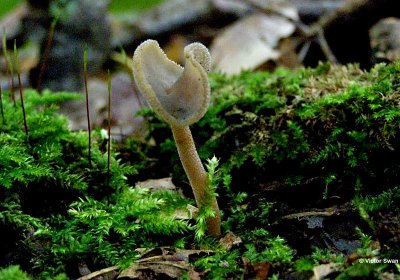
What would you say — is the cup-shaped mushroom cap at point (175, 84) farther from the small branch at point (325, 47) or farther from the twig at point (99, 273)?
the small branch at point (325, 47)

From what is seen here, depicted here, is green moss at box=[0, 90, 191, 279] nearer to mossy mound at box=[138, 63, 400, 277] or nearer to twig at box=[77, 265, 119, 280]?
twig at box=[77, 265, 119, 280]

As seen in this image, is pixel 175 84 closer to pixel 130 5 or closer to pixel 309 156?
pixel 309 156

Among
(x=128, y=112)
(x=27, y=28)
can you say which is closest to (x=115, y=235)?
(x=128, y=112)

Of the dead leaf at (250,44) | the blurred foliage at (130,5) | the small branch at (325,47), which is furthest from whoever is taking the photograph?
the blurred foliage at (130,5)

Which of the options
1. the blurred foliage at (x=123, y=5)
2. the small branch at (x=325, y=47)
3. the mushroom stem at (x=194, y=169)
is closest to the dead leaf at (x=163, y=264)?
the mushroom stem at (x=194, y=169)

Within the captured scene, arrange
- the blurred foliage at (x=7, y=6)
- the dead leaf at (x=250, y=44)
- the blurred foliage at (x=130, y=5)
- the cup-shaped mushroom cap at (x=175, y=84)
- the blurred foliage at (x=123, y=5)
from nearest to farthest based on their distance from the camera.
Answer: the cup-shaped mushroom cap at (x=175, y=84)
the dead leaf at (x=250, y=44)
the blurred foliage at (x=7, y=6)
the blurred foliage at (x=123, y=5)
the blurred foliage at (x=130, y=5)

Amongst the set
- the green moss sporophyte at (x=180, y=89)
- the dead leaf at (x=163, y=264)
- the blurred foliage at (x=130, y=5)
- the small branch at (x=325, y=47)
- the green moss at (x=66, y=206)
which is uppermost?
the blurred foliage at (x=130, y=5)

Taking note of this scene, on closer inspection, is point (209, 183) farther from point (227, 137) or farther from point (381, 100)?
point (381, 100)
